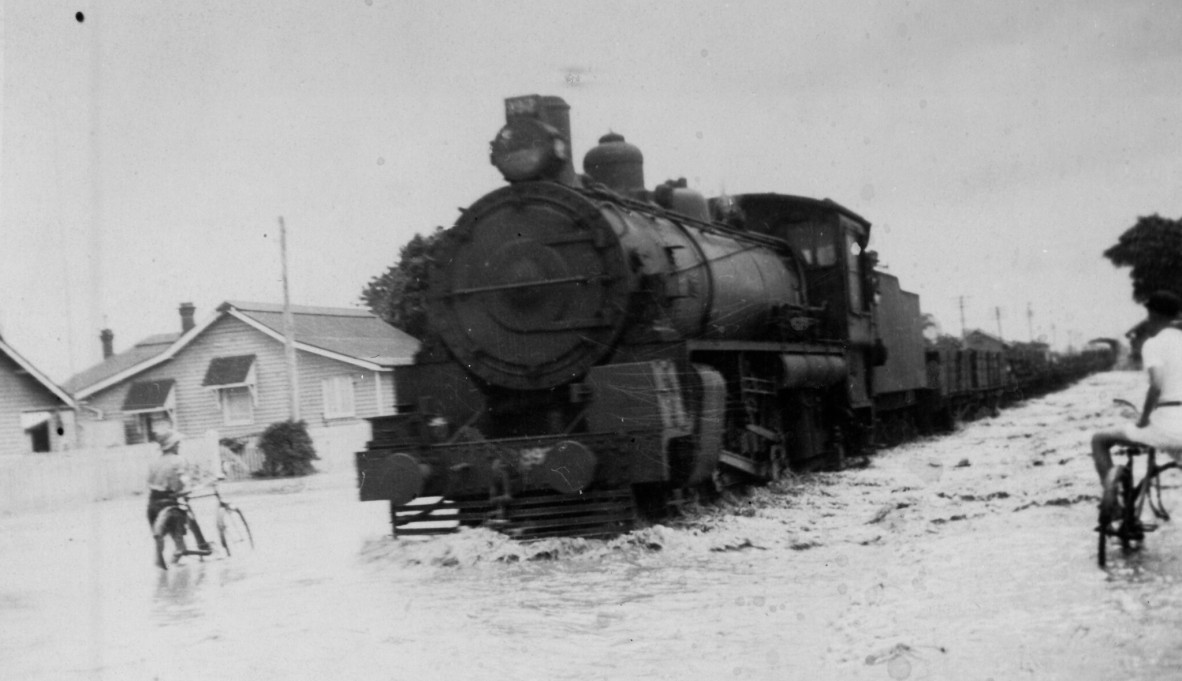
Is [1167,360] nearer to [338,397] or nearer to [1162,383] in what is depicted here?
[1162,383]

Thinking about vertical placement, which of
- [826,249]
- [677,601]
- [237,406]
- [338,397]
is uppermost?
[826,249]

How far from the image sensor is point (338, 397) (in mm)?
24109

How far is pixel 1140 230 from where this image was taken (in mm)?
8672

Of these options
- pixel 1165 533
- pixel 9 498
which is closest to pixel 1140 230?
pixel 1165 533

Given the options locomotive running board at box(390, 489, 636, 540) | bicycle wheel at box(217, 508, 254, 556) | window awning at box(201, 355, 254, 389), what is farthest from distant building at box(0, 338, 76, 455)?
locomotive running board at box(390, 489, 636, 540)

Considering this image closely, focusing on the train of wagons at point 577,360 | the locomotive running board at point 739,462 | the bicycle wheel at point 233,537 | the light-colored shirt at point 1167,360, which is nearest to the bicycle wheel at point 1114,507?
the light-colored shirt at point 1167,360

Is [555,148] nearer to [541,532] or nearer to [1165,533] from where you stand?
[541,532]

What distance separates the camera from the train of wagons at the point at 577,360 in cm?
856

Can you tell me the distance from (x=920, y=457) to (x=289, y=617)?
1090cm

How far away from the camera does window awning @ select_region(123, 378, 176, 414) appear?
60.6ft

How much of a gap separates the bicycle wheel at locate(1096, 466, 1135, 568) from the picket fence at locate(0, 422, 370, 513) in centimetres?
1224

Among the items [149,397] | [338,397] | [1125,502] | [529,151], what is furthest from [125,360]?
[1125,502]

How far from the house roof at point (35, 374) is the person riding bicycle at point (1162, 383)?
15.7m

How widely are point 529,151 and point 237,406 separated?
492 inches
